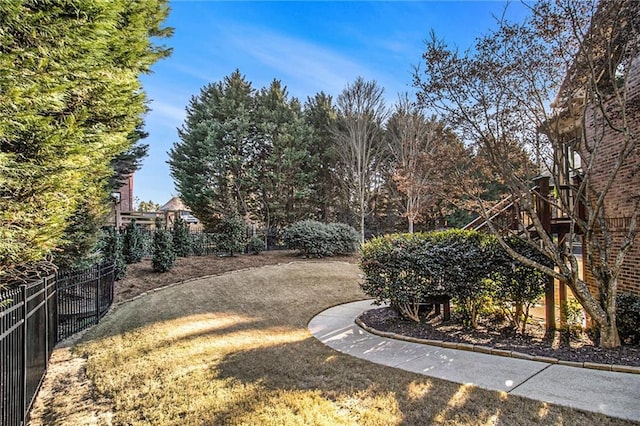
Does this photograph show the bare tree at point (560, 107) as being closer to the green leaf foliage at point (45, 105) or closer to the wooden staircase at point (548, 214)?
the wooden staircase at point (548, 214)

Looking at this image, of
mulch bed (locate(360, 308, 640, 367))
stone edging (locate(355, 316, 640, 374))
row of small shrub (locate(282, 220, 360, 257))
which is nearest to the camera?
stone edging (locate(355, 316, 640, 374))

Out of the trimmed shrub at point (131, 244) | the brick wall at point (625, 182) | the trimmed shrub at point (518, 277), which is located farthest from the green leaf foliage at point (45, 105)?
the trimmed shrub at point (131, 244)

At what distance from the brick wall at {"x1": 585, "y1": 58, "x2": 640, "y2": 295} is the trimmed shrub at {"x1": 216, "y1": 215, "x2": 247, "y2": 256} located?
39.9 ft

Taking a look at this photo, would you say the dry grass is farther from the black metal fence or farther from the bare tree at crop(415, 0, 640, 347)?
the bare tree at crop(415, 0, 640, 347)

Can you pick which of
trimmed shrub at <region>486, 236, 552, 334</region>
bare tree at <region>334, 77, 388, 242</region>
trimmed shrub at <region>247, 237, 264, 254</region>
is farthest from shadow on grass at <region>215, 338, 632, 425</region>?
bare tree at <region>334, 77, 388, 242</region>

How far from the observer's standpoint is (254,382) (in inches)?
154

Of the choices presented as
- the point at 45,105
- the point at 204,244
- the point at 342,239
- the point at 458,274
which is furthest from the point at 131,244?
the point at 458,274

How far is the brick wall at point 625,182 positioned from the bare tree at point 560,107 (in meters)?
0.03

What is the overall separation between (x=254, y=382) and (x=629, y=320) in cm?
547

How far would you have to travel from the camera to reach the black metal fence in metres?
2.76

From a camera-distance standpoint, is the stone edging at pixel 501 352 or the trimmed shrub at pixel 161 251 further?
the trimmed shrub at pixel 161 251

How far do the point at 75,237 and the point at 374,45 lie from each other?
8.79 meters

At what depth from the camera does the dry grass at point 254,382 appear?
3.12m

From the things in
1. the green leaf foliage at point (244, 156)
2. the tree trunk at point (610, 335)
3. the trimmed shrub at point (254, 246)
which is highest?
the green leaf foliage at point (244, 156)
